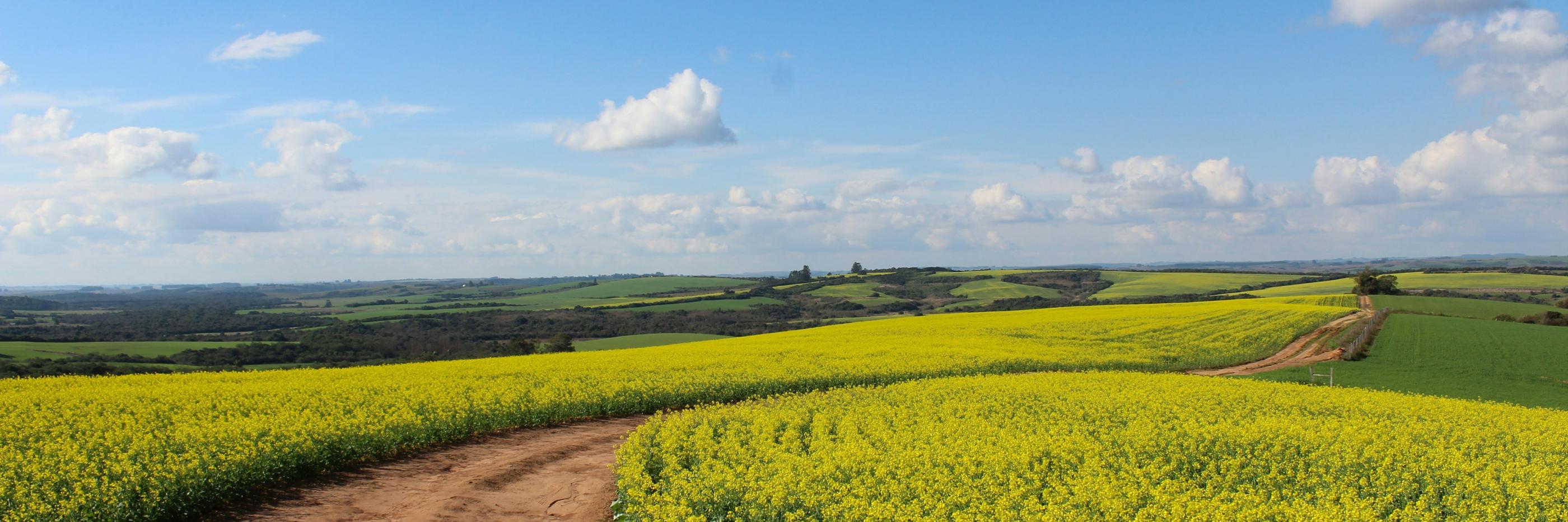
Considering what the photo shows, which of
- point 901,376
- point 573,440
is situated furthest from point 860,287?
point 573,440

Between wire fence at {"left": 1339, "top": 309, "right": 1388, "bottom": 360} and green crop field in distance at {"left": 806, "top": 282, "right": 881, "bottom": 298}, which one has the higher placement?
green crop field in distance at {"left": 806, "top": 282, "right": 881, "bottom": 298}

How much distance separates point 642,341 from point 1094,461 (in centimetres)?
5163

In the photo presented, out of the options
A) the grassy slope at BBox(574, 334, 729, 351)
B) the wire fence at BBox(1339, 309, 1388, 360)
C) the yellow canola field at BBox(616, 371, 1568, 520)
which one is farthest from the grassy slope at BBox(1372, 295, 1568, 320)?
the grassy slope at BBox(574, 334, 729, 351)

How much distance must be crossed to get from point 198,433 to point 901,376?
18.3 meters

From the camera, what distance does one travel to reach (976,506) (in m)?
8.54

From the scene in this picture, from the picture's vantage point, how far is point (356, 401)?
1692 cm

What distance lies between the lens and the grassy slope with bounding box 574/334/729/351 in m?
57.8

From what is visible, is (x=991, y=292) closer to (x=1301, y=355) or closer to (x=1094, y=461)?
(x=1301, y=355)

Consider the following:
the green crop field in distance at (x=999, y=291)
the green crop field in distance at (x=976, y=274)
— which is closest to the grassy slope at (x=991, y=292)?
the green crop field in distance at (x=999, y=291)

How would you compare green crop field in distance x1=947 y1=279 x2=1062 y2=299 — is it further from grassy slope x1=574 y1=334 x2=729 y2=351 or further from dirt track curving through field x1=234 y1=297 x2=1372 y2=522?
dirt track curving through field x1=234 y1=297 x2=1372 y2=522

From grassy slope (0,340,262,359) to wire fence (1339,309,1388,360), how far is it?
62478 millimetres

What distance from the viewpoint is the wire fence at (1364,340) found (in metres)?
36.4

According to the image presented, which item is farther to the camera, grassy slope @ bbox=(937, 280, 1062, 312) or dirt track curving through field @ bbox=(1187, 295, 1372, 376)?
grassy slope @ bbox=(937, 280, 1062, 312)

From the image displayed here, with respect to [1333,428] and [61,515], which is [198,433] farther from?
[1333,428]
